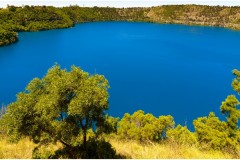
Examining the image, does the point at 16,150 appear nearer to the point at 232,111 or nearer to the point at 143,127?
the point at 143,127

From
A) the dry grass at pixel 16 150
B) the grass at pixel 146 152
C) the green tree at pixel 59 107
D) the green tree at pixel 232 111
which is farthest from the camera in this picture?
the green tree at pixel 232 111

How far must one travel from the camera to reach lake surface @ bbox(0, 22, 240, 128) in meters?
60.3

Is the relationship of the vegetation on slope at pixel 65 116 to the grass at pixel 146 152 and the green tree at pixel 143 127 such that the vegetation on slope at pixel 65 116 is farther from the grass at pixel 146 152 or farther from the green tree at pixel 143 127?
the green tree at pixel 143 127

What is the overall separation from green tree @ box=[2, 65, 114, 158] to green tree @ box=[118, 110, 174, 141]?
1266 centimetres

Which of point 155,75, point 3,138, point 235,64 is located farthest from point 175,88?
point 3,138

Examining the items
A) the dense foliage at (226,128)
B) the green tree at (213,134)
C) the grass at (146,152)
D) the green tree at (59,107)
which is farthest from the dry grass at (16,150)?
the dense foliage at (226,128)

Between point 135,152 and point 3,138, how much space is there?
1056 centimetres

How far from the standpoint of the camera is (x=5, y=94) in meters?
63.8

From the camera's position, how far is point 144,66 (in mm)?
91438

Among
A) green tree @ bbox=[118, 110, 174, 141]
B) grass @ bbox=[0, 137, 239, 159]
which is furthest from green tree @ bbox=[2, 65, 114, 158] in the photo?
green tree @ bbox=[118, 110, 174, 141]

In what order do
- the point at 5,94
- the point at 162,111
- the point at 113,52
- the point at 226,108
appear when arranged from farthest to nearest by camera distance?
the point at 113,52, the point at 5,94, the point at 162,111, the point at 226,108

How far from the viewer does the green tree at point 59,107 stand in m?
15.3

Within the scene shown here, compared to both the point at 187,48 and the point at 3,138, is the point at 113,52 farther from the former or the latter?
the point at 3,138

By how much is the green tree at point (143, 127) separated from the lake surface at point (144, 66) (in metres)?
13.2
